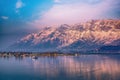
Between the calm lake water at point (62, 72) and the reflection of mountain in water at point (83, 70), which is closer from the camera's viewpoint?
the calm lake water at point (62, 72)

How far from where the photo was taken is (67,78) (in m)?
67.8

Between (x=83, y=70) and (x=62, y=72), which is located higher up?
(x=83, y=70)

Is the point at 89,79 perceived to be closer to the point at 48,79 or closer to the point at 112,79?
the point at 112,79

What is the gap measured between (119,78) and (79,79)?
9.05m

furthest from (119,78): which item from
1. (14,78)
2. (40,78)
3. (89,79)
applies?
(14,78)

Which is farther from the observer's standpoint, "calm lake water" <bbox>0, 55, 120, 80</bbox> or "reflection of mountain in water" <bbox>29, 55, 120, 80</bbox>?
"reflection of mountain in water" <bbox>29, 55, 120, 80</bbox>

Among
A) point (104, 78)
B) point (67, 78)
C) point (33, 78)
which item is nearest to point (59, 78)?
point (67, 78)

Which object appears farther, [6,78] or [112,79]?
[6,78]

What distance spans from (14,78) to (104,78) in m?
21.8

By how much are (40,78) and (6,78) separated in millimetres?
8406

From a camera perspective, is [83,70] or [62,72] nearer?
[62,72]

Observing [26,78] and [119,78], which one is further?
[26,78]

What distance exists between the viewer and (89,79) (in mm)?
65062

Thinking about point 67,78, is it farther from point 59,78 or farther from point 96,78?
point 96,78
